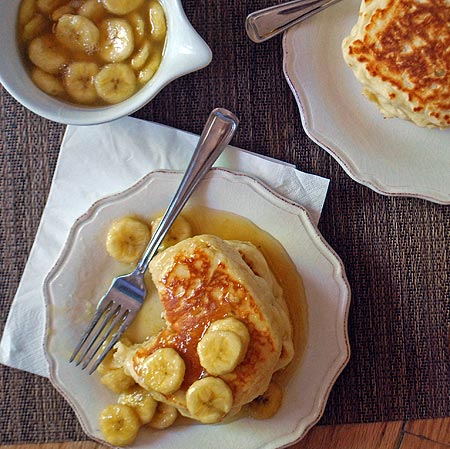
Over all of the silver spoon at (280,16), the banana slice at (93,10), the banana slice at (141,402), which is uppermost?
the banana slice at (93,10)

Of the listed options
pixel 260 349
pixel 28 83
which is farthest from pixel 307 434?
pixel 28 83

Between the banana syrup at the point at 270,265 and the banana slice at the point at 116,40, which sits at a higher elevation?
the banana slice at the point at 116,40

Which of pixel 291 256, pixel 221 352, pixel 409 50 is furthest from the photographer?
pixel 291 256

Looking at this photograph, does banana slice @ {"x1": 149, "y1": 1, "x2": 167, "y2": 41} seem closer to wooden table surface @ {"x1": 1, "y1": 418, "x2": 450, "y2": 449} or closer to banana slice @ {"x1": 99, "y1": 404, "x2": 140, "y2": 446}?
banana slice @ {"x1": 99, "y1": 404, "x2": 140, "y2": 446}

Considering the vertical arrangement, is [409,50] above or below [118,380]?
above

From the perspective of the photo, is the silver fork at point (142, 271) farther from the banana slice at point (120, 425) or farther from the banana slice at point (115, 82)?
the banana slice at point (115, 82)

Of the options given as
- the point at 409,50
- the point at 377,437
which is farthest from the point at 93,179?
the point at 377,437

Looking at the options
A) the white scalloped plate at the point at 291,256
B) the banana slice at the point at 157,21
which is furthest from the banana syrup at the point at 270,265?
the banana slice at the point at 157,21

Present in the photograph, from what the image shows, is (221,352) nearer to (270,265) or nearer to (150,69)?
(270,265)
